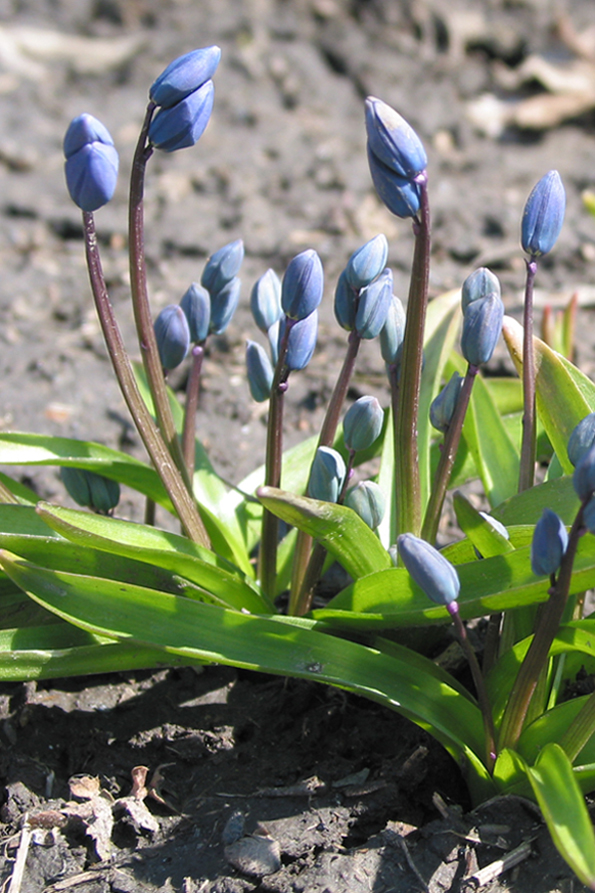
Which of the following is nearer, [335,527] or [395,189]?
[395,189]

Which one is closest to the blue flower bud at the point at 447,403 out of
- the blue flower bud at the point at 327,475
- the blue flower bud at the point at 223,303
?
the blue flower bud at the point at 327,475

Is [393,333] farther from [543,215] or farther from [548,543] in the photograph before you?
[548,543]

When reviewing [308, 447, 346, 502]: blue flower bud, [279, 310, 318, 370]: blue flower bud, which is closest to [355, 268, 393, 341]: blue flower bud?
[279, 310, 318, 370]: blue flower bud

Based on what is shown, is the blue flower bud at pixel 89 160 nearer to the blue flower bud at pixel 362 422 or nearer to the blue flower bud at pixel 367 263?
the blue flower bud at pixel 367 263

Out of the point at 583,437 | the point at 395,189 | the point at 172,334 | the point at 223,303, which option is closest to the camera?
the point at 395,189

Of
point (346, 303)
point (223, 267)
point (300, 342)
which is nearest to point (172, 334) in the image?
point (223, 267)

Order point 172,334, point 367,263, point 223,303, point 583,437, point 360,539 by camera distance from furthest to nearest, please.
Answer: point 223,303, point 172,334, point 360,539, point 367,263, point 583,437

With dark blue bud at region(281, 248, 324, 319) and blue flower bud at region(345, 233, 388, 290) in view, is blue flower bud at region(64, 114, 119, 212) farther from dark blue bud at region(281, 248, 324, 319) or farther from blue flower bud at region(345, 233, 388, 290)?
blue flower bud at region(345, 233, 388, 290)

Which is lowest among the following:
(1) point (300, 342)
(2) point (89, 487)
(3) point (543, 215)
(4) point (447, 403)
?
(2) point (89, 487)
